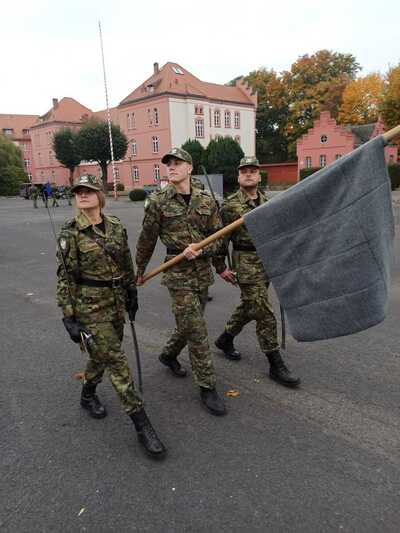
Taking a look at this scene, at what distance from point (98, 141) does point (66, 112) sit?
96.2 feet

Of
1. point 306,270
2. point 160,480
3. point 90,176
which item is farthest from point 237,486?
point 90,176

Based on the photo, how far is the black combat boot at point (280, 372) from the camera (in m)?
3.96

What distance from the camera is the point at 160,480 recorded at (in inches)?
110

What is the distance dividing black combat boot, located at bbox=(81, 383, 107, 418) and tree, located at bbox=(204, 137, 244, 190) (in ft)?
85.6

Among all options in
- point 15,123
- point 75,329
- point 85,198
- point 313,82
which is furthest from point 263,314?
point 15,123

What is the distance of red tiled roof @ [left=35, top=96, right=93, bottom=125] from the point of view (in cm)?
6994

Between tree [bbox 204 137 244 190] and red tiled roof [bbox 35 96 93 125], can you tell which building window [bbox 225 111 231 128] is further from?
tree [bbox 204 137 244 190]

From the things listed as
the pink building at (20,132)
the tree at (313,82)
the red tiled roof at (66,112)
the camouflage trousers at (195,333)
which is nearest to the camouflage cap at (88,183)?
the camouflage trousers at (195,333)

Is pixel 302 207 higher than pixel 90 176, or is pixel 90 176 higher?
pixel 90 176

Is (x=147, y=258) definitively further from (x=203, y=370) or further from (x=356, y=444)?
(x=356, y=444)

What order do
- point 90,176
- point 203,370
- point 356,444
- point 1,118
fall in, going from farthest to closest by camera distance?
1. point 1,118
2. point 203,370
3. point 90,176
4. point 356,444

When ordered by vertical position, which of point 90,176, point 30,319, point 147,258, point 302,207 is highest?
point 90,176

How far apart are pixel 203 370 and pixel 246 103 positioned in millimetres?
62236

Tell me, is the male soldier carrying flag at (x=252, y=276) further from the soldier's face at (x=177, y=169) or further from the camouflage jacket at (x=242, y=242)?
the soldier's face at (x=177, y=169)
